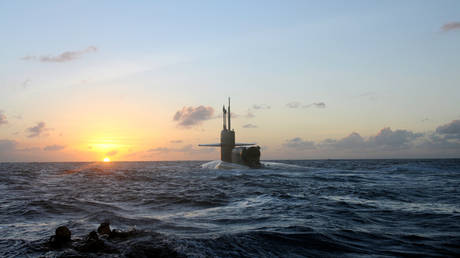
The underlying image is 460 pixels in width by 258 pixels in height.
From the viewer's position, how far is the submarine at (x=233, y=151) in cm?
6456

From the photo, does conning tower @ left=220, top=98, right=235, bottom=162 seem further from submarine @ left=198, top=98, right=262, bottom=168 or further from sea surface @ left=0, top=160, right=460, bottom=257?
sea surface @ left=0, top=160, right=460, bottom=257

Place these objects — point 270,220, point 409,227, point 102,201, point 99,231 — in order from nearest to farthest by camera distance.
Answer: point 99,231
point 409,227
point 270,220
point 102,201

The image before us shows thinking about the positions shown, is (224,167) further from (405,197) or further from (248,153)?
(405,197)

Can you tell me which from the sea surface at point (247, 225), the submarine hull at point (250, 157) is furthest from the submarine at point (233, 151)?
the sea surface at point (247, 225)

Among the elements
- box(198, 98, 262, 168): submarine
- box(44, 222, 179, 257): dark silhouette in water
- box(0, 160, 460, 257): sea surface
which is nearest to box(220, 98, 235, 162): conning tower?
box(198, 98, 262, 168): submarine

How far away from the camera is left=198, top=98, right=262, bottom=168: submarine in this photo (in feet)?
212

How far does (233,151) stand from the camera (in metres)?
72.8

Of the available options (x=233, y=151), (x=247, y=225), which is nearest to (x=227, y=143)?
(x=233, y=151)

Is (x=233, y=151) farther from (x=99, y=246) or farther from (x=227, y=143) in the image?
(x=99, y=246)

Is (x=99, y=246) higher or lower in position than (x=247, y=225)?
higher

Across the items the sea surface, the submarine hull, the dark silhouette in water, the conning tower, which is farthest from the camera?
the conning tower

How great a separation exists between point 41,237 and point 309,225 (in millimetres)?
9484

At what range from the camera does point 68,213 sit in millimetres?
15523

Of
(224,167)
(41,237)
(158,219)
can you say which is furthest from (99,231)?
(224,167)
